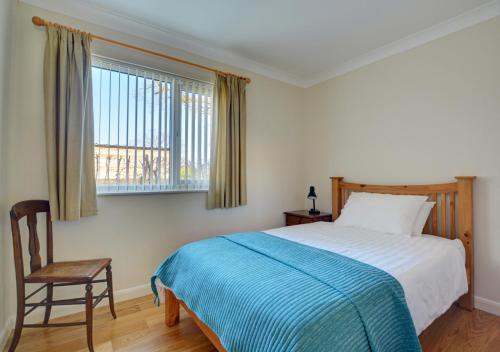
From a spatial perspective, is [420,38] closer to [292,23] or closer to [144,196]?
[292,23]

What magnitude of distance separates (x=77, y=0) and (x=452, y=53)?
10.9ft

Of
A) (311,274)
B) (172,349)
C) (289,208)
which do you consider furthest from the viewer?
(289,208)

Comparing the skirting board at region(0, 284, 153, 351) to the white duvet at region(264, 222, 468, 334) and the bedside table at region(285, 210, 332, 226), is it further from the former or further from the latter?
the bedside table at region(285, 210, 332, 226)

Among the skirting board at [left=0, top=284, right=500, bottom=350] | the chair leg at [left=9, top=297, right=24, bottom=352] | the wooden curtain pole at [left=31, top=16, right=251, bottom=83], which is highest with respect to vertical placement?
the wooden curtain pole at [left=31, top=16, right=251, bottom=83]

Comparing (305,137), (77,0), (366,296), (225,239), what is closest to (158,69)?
(77,0)

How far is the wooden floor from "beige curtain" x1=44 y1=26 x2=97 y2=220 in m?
0.85

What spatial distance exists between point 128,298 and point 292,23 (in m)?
3.00

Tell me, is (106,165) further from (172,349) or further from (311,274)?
(311,274)

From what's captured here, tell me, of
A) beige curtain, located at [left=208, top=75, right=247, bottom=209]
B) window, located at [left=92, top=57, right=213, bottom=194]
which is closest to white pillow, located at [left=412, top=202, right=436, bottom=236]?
beige curtain, located at [left=208, top=75, right=247, bottom=209]

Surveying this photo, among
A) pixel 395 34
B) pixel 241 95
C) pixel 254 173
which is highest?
pixel 395 34

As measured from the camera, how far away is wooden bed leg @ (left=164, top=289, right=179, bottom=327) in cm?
188

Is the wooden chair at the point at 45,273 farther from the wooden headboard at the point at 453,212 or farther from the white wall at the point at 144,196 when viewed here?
the wooden headboard at the point at 453,212

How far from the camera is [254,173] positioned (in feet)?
10.5

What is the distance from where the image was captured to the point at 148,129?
242 cm
